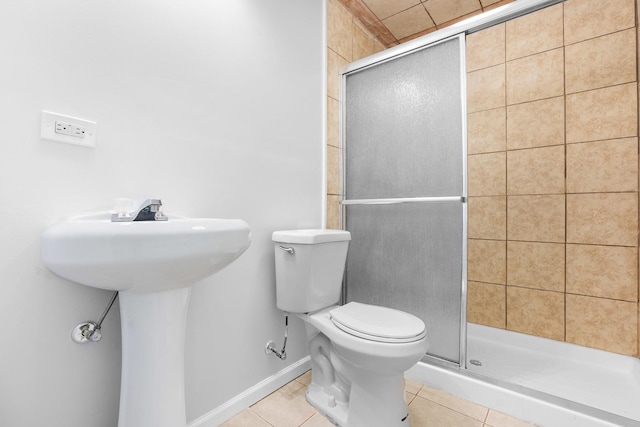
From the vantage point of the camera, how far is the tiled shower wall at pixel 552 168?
173 cm

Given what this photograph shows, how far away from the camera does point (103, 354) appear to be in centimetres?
98

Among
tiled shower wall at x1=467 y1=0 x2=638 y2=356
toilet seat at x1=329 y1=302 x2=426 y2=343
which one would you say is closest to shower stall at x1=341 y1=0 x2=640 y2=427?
tiled shower wall at x1=467 y1=0 x2=638 y2=356

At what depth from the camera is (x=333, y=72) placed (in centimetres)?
195

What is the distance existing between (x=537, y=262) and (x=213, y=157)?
209 centimetres

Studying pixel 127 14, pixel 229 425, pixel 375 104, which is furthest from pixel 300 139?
pixel 229 425

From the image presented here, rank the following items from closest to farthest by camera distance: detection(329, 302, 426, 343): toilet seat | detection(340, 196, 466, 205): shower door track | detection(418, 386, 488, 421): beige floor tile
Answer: detection(329, 302, 426, 343): toilet seat → detection(418, 386, 488, 421): beige floor tile → detection(340, 196, 466, 205): shower door track

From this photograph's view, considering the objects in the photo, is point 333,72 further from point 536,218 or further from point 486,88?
point 536,218

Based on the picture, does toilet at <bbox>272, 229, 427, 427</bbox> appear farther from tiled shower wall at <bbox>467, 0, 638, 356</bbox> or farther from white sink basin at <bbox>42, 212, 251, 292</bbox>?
tiled shower wall at <bbox>467, 0, 638, 356</bbox>

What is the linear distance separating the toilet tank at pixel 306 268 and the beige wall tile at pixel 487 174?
1.30m

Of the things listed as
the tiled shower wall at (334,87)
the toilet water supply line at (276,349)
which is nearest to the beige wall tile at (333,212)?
the tiled shower wall at (334,87)

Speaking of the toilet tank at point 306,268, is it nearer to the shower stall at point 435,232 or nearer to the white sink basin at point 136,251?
the shower stall at point 435,232

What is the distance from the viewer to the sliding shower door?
149cm

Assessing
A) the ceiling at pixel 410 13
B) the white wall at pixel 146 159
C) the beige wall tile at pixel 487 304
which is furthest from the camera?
the beige wall tile at pixel 487 304

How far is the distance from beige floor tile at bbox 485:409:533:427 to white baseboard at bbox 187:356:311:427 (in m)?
0.92
